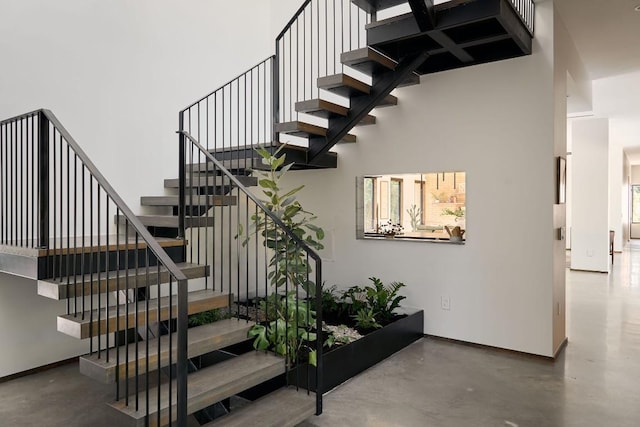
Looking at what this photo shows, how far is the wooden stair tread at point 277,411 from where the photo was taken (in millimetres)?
2584

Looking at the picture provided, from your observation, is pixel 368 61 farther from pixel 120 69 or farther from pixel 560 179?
pixel 120 69

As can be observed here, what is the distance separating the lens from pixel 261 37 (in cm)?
610

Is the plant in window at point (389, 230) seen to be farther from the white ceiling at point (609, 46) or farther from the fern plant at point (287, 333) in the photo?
the white ceiling at point (609, 46)

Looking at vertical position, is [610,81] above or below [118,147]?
above

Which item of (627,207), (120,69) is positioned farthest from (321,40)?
(627,207)

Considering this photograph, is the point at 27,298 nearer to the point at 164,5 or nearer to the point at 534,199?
the point at 164,5

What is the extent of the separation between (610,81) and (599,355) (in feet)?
12.8

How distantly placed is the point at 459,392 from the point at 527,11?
125 inches

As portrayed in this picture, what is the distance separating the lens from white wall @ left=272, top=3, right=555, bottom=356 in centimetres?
401

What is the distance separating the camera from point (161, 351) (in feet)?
8.77

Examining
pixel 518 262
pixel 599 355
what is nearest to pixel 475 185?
pixel 518 262

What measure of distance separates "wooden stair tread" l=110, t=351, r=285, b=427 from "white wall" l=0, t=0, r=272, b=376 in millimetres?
1656

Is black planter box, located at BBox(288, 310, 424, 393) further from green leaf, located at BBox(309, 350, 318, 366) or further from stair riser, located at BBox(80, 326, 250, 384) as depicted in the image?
stair riser, located at BBox(80, 326, 250, 384)

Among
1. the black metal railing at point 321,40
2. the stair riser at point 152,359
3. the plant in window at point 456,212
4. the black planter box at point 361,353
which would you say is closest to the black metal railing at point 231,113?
the black metal railing at point 321,40
